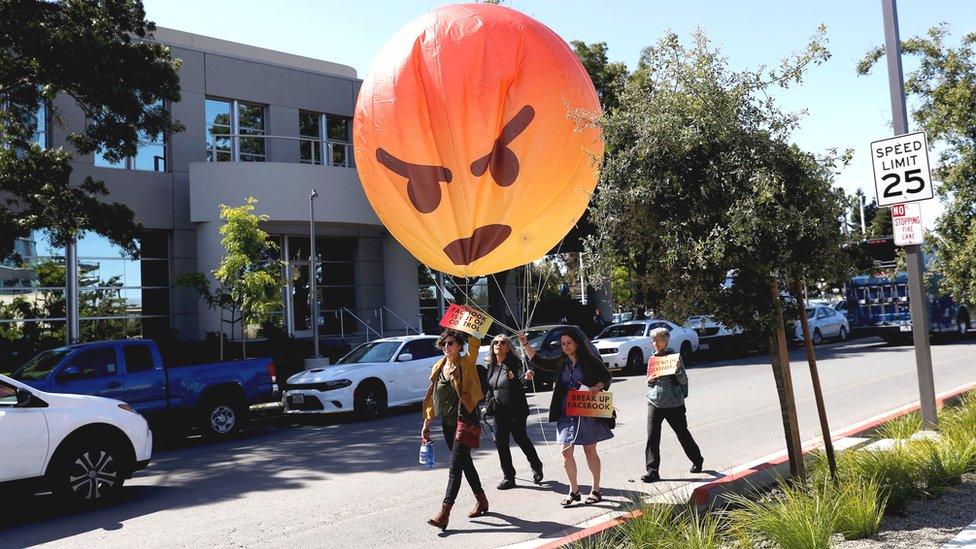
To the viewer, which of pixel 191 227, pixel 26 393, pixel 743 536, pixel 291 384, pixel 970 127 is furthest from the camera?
pixel 191 227

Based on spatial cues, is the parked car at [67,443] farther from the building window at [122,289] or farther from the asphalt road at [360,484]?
the building window at [122,289]

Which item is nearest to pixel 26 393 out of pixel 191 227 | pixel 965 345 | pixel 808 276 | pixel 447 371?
pixel 447 371

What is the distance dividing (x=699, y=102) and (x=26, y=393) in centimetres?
725

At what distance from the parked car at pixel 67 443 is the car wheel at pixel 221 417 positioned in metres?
4.05

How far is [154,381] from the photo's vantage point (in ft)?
41.8

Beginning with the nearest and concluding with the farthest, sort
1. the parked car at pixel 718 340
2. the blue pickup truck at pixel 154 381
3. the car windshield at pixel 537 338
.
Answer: the blue pickup truck at pixel 154 381, the car windshield at pixel 537 338, the parked car at pixel 718 340

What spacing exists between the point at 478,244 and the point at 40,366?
861cm

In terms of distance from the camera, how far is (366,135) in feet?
24.0

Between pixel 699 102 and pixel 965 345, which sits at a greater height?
pixel 699 102

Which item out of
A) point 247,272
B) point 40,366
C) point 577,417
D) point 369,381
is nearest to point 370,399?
point 369,381

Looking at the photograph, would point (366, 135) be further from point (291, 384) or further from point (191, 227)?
point (191, 227)

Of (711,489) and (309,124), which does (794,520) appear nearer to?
(711,489)

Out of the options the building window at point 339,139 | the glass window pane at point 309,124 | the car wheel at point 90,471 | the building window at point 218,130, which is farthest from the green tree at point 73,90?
the car wheel at point 90,471

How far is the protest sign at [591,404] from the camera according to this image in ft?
23.7
